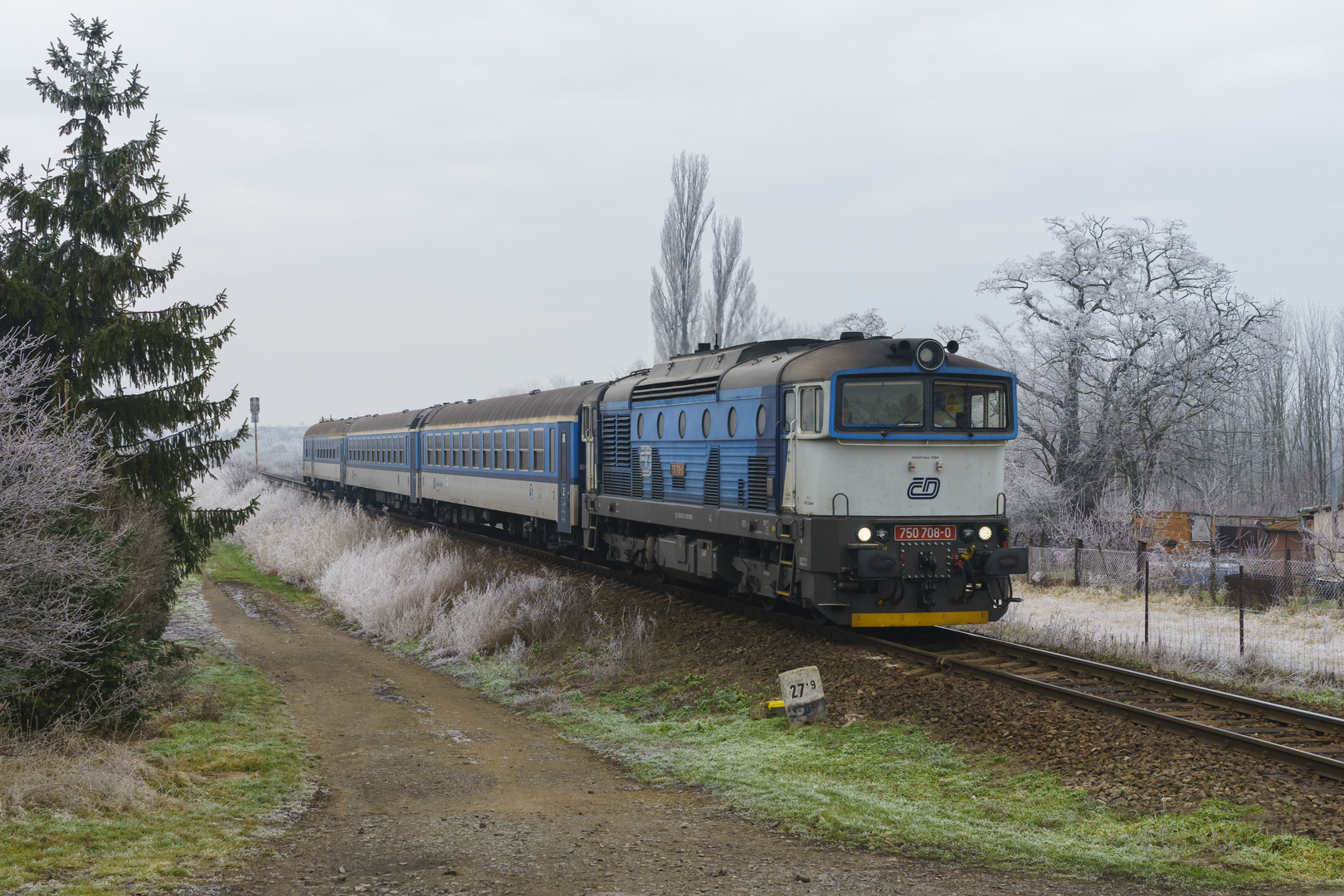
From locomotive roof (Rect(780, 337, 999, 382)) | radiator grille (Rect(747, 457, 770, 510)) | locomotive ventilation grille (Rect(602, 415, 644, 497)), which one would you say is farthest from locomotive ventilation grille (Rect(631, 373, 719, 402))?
locomotive roof (Rect(780, 337, 999, 382))

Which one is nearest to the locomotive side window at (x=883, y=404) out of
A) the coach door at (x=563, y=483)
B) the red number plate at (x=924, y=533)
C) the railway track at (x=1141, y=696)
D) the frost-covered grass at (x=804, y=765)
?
the red number plate at (x=924, y=533)

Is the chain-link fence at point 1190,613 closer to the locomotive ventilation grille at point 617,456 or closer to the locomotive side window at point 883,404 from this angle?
the locomotive side window at point 883,404

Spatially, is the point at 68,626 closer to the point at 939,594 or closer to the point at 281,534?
the point at 939,594

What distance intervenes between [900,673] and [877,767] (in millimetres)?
2315

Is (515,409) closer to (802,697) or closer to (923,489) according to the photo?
(923,489)

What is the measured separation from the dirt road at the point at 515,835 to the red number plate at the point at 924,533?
4108 mm

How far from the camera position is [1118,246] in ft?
92.8

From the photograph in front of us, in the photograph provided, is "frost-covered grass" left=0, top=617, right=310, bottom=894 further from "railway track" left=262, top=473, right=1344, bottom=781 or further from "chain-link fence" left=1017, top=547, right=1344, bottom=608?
"chain-link fence" left=1017, top=547, right=1344, bottom=608

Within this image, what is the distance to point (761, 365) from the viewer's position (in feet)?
43.1

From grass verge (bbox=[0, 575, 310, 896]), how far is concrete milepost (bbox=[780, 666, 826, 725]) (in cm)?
438

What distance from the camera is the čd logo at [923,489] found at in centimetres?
1170

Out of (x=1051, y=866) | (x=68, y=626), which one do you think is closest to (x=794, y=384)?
(x=1051, y=866)

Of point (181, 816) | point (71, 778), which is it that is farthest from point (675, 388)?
point (71, 778)

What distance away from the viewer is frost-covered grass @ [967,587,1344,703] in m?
11.3
